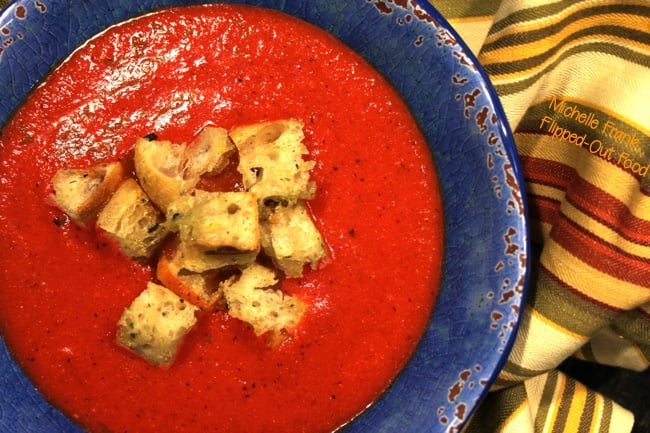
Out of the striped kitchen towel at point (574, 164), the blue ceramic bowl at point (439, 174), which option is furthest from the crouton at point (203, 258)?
the striped kitchen towel at point (574, 164)

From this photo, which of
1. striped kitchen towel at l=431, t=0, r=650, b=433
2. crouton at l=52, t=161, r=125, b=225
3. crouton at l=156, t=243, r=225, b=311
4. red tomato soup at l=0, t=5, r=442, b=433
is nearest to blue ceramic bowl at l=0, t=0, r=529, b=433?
red tomato soup at l=0, t=5, r=442, b=433

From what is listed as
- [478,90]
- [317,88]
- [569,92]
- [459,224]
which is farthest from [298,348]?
[569,92]

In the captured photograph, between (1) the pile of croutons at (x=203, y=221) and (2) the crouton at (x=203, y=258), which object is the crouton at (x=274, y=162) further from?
(2) the crouton at (x=203, y=258)

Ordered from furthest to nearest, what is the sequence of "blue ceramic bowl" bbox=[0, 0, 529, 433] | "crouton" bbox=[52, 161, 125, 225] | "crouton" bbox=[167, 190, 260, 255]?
"blue ceramic bowl" bbox=[0, 0, 529, 433]
"crouton" bbox=[52, 161, 125, 225]
"crouton" bbox=[167, 190, 260, 255]

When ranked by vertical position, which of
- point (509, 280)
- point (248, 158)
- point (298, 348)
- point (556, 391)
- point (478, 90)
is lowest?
point (556, 391)

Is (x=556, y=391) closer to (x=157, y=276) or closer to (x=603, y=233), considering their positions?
(x=603, y=233)

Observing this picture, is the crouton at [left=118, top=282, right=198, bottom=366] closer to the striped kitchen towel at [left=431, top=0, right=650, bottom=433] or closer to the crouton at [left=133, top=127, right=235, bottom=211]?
the crouton at [left=133, top=127, right=235, bottom=211]
